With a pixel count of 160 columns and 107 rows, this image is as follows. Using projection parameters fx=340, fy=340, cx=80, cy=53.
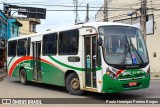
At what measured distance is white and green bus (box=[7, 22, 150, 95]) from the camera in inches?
475

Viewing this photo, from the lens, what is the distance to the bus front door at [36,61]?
1713 cm

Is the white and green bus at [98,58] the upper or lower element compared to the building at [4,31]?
lower

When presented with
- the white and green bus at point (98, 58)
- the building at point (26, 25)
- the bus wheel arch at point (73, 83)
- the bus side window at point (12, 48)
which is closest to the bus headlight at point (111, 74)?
the white and green bus at point (98, 58)

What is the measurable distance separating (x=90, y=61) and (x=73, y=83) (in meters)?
1.57

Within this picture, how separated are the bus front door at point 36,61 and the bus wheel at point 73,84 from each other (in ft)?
10.2

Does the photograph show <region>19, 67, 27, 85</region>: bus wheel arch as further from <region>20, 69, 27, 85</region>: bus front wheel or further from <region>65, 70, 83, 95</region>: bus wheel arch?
<region>65, 70, 83, 95</region>: bus wheel arch

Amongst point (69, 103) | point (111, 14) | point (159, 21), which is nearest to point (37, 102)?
point (69, 103)

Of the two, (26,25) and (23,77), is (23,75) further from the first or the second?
(26,25)

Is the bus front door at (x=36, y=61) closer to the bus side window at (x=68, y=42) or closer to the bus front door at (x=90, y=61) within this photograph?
the bus side window at (x=68, y=42)

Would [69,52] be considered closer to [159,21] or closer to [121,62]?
[121,62]

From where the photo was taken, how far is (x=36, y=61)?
57.1 ft

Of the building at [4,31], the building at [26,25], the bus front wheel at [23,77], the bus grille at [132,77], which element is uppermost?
the building at [26,25]

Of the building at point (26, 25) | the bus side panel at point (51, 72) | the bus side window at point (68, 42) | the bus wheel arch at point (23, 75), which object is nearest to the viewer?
the bus side window at point (68, 42)

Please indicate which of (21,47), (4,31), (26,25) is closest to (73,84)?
(21,47)
